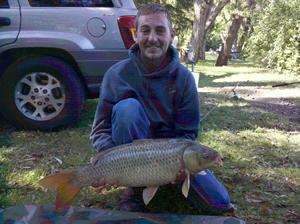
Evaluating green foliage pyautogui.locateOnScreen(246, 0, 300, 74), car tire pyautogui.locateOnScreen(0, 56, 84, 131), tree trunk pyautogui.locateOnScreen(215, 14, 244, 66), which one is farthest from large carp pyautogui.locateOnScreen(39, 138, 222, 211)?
tree trunk pyautogui.locateOnScreen(215, 14, 244, 66)

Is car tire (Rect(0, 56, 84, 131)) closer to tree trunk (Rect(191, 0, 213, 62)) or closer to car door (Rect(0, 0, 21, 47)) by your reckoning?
car door (Rect(0, 0, 21, 47))

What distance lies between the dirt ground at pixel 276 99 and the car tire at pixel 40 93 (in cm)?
412

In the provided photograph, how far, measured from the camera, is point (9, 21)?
3391 millimetres

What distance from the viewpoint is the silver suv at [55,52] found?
11.4 ft

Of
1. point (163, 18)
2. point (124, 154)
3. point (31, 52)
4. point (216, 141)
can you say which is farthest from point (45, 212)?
point (216, 141)

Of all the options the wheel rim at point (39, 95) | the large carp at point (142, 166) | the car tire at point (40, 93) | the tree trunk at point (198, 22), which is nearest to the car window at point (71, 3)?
the car tire at point (40, 93)

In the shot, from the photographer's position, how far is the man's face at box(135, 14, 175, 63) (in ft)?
7.18

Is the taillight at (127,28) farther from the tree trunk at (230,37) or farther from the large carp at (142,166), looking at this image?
the tree trunk at (230,37)

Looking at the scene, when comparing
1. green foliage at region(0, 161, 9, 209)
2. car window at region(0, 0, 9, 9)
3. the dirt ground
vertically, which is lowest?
the dirt ground

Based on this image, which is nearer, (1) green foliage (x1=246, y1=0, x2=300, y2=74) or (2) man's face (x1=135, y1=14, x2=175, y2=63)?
(2) man's face (x1=135, y1=14, x2=175, y2=63)

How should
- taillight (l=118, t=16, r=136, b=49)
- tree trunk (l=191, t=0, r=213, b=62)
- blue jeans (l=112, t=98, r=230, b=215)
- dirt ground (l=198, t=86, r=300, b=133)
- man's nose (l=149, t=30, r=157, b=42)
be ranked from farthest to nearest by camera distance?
tree trunk (l=191, t=0, r=213, b=62)
dirt ground (l=198, t=86, r=300, b=133)
taillight (l=118, t=16, r=136, b=49)
man's nose (l=149, t=30, r=157, b=42)
blue jeans (l=112, t=98, r=230, b=215)

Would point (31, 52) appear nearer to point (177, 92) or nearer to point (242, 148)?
point (177, 92)

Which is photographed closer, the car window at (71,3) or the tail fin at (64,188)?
the tail fin at (64,188)

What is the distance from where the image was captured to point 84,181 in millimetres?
1804
